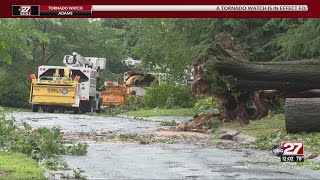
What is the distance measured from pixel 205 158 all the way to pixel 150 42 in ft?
80.5

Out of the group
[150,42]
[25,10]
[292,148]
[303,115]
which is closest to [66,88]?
[150,42]

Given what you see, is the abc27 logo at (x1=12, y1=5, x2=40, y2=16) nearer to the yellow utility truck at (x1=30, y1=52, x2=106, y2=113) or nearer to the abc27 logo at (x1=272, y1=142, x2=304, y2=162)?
the abc27 logo at (x1=272, y1=142, x2=304, y2=162)

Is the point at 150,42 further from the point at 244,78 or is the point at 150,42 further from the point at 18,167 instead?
the point at 18,167

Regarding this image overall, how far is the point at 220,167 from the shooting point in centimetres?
923

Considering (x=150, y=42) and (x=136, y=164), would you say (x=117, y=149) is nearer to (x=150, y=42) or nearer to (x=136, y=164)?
(x=136, y=164)

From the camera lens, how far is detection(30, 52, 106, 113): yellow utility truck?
28.4 metres

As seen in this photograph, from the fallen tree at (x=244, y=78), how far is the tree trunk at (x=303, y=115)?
11.5ft

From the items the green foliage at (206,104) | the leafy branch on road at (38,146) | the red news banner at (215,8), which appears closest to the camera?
the red news banner at (215,8)

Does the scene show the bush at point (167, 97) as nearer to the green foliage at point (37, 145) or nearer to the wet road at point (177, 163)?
the wet road at point (177, 163)

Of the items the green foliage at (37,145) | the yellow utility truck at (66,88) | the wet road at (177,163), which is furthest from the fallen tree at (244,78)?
the yellow utility truck at (66,88)

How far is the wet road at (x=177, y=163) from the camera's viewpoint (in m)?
8.38

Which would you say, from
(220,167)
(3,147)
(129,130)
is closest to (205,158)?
(220,167)

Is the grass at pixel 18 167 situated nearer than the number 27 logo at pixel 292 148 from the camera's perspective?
Yes

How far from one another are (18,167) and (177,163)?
268 cm
